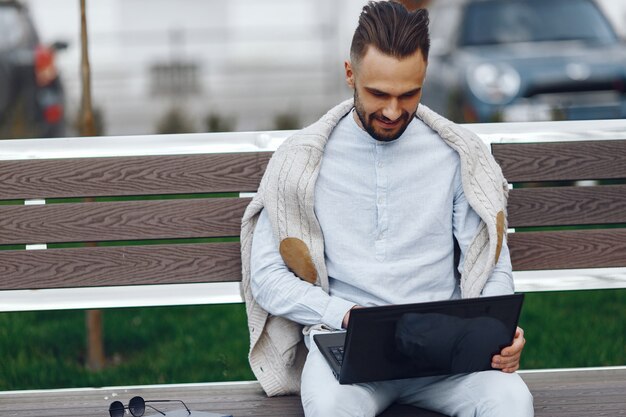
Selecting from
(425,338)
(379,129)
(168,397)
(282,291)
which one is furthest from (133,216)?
(425,338)

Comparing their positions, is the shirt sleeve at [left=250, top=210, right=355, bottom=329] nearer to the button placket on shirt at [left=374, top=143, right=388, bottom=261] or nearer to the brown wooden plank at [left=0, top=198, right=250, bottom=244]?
the button placket on shirt at [left=374, top=143, right=388, bottom=261]

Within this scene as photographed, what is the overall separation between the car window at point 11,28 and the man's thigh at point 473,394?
9.51 meters

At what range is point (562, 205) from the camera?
158 inches

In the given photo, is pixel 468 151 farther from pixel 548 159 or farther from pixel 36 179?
pixel 36 179

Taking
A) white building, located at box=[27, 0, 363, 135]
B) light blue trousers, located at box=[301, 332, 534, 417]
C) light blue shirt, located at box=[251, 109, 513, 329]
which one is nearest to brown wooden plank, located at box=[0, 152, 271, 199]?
light blue shirt, located at box=[251, 109, 513, 329]

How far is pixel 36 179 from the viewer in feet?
12.8

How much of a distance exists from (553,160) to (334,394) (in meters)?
1.35

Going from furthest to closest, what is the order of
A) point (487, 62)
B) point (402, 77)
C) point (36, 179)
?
point (487, 62) → point (36, 179) → point (402, 77)

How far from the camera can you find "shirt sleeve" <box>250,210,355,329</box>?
3.36 m

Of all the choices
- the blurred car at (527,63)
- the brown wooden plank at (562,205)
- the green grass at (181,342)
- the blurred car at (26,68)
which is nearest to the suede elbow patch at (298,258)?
the brown wooden plank at (562,205)

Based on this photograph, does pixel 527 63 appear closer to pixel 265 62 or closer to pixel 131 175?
pixel 131 175

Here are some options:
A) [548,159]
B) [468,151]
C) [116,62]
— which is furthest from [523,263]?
[116,62]

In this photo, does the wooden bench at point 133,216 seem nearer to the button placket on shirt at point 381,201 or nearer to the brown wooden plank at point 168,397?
the brown wooden plank at point 168,397

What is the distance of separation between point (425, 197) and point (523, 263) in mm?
694
